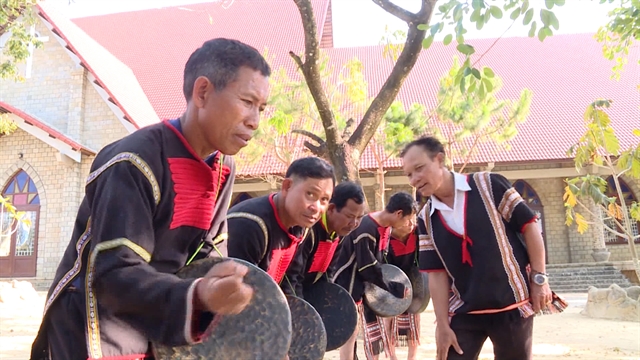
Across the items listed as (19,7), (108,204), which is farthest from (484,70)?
(19,7)

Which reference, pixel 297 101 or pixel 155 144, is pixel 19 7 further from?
pixel 155 144

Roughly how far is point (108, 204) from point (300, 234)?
207 centimetres

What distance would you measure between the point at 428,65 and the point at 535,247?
19762 mm

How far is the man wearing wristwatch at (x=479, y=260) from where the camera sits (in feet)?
10.5

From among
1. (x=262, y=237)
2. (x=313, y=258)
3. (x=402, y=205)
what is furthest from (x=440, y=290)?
(x=402, y=205)

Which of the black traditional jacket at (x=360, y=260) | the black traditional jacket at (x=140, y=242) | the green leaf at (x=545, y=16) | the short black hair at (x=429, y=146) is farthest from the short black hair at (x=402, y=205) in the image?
the black traditional jacket at (x=140, y=242)

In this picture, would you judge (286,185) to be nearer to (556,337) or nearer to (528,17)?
(528,17)

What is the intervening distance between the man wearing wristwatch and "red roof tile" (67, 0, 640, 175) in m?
12.6

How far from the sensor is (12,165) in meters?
17.3

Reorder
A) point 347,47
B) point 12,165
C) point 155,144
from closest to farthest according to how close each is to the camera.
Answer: point 155,144, point 12,165, point 347,47

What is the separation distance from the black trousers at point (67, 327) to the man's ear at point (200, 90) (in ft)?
2.14

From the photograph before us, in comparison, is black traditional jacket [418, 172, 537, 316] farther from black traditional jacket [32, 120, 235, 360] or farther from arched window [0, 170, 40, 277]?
arched window [0, 170, 40, 277]

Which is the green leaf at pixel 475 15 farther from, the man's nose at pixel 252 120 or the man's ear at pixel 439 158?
the man's nose at pixel 252 120

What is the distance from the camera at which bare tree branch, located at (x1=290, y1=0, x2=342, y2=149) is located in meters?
6.21
